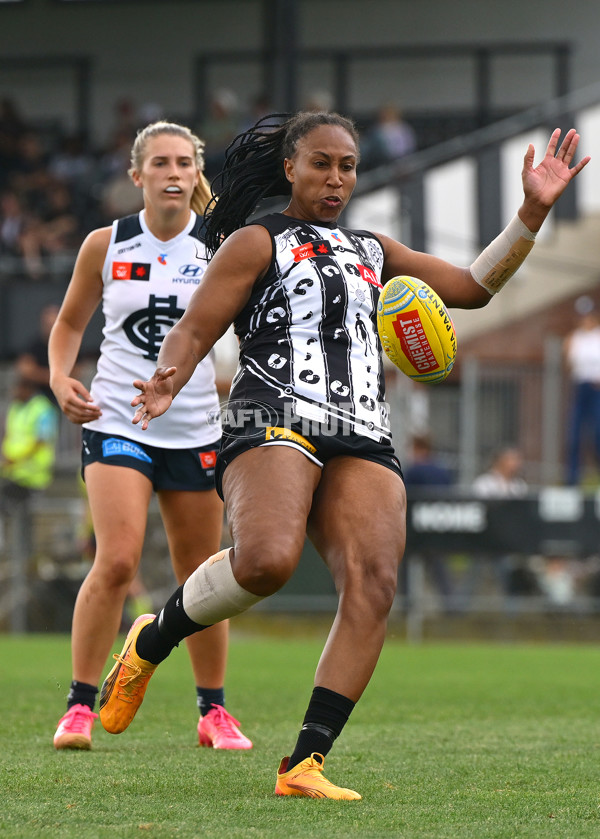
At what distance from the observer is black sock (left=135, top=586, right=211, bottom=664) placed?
4.29 meters

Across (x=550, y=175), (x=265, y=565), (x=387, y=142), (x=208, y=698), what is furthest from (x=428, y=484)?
(x=265, y=565)

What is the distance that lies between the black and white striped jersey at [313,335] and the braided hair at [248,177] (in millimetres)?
310

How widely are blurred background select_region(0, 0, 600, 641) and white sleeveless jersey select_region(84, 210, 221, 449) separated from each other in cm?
761

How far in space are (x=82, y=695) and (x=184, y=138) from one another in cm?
233

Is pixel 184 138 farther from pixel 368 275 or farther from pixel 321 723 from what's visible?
pixel 321 723

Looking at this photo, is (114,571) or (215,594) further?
(114,571)

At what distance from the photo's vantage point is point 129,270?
545 cm

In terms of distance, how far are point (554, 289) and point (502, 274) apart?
1407 centimetres

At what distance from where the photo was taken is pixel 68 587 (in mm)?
13375

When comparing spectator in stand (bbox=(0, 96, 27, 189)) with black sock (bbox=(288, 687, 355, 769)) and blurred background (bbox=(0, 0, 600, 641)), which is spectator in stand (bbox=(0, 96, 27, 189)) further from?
black sock (bbox=(288, 687, 355, 769))

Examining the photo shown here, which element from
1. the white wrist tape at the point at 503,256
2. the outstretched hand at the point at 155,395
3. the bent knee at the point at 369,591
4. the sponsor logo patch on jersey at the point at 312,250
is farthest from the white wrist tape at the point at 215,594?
the white wrist tape at the point at 503,256

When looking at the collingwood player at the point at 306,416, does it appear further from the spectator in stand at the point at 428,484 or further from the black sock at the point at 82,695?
the spectator in stand at the point at 428,484

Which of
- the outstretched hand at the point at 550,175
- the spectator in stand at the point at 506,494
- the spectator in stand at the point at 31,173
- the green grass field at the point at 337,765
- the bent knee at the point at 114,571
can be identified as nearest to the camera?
the green grass field at the point at 337,765

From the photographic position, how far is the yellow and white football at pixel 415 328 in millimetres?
4305
